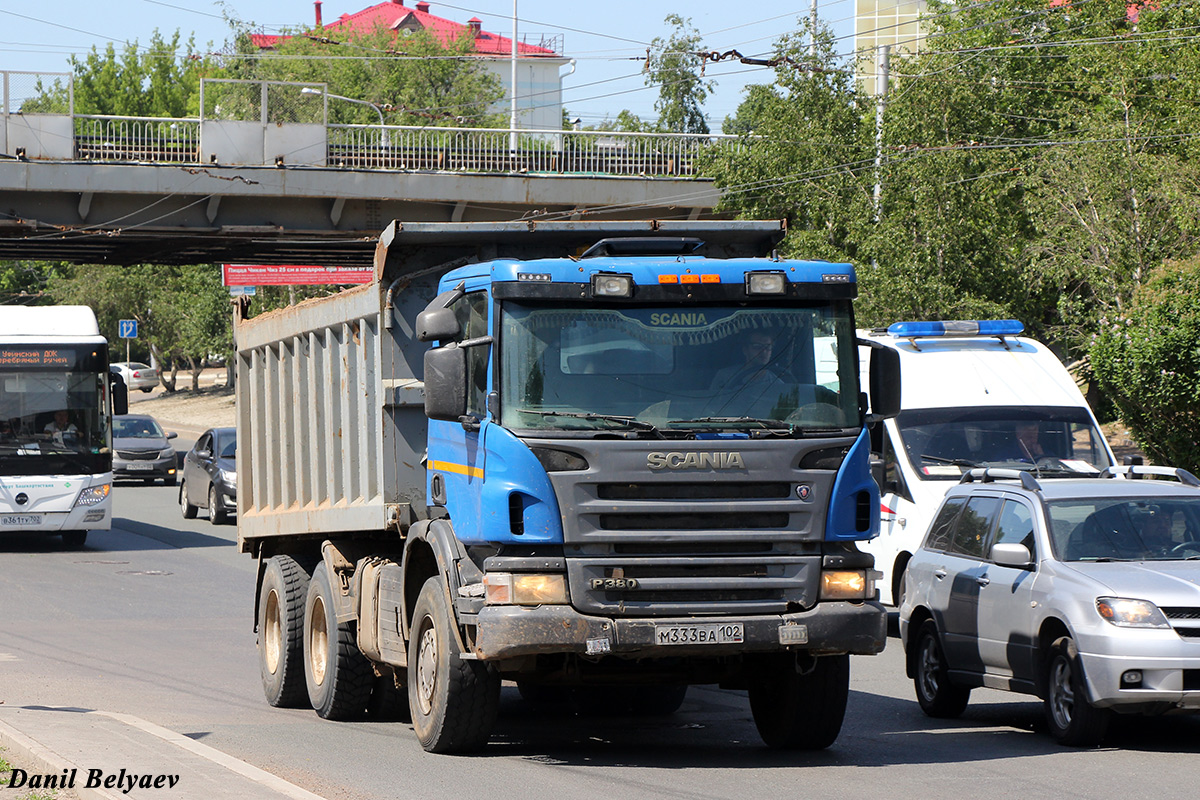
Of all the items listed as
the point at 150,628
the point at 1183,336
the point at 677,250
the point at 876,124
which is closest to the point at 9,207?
the point at 876,124

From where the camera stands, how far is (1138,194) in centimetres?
2459

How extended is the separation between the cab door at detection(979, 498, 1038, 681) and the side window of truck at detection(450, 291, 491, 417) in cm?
372

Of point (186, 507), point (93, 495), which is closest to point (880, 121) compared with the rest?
point (93, 495)

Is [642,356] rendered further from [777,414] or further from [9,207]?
[9,207]

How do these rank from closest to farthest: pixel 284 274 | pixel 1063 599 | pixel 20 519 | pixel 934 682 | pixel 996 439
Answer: pixel 1063 599 → pixel 934 682 → pixel 996 439 → pixel 20 519 → pixel 284 274

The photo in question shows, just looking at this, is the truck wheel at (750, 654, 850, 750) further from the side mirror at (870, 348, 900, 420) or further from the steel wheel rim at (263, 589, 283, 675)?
the steel wheel rim at (263, 589, 283, 675)

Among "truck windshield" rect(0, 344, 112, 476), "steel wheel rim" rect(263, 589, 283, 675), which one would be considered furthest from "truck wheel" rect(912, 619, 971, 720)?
"truck windshield" rect(0, 344, 112, 476)

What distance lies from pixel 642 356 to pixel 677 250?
3.73 ft

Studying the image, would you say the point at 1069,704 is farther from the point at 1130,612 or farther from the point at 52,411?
the point at 52,411

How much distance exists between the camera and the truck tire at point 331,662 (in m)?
10.5

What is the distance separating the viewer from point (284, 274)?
5300cm

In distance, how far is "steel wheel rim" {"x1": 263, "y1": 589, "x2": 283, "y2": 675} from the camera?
38.2 ft

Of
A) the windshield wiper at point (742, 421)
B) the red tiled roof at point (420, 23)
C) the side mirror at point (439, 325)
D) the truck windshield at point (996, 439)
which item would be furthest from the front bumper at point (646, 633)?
the red tiled roof at point (420, 23)

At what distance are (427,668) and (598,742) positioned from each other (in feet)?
4.53
